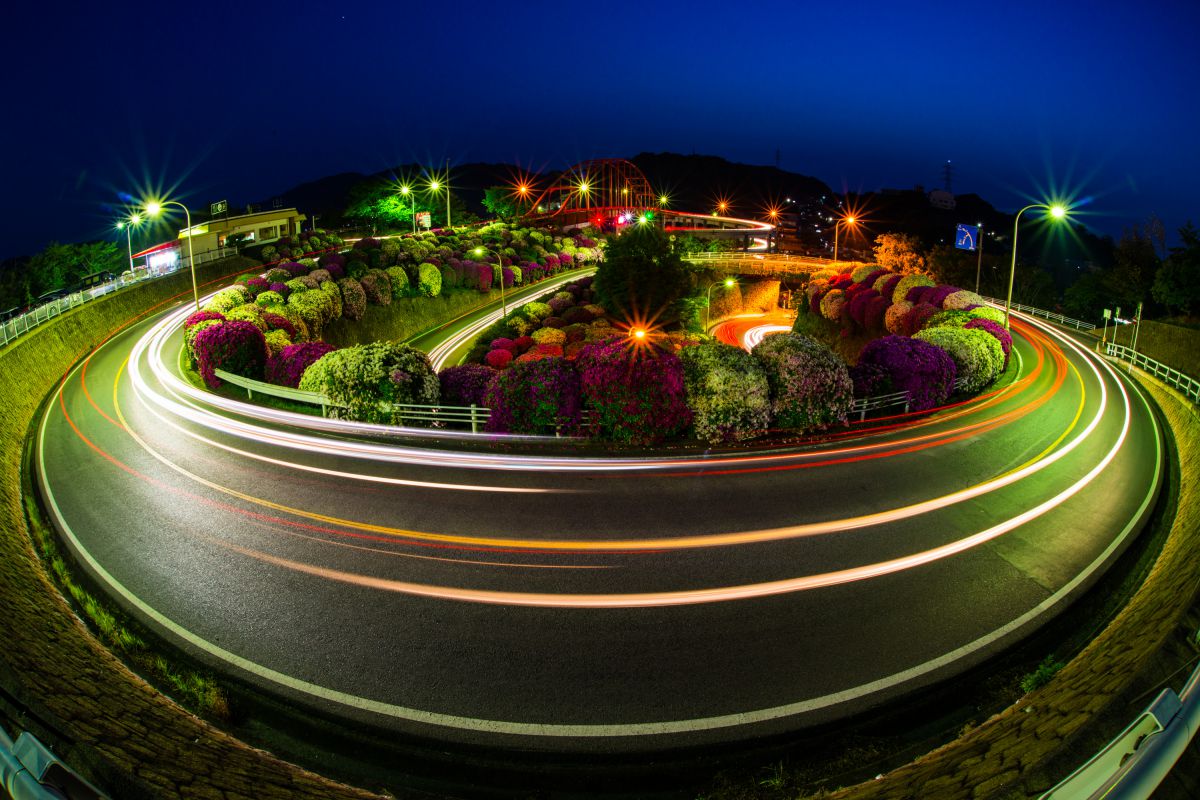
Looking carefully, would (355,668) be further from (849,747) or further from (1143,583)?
(1143,583)

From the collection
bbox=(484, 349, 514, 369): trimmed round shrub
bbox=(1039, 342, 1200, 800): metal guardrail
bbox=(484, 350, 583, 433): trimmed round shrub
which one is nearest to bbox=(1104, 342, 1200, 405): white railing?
bbox=(484, 350, 583, 433): trimmed round shrub

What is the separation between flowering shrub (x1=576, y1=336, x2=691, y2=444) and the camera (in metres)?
18.0

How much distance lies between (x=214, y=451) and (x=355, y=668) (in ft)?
35.5

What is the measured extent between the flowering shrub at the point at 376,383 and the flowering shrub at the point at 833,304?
33.5 meters

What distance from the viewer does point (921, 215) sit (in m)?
130

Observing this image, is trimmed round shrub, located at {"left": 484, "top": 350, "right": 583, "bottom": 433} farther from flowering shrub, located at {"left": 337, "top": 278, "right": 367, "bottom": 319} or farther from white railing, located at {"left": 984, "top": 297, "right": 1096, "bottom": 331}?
white railing, located at {"left": 984, "top": 297, "right": 1096, "bottom": 331}

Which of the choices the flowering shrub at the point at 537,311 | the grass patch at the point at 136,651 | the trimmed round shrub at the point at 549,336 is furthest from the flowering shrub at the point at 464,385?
the flowering shrub at the point at 537,311

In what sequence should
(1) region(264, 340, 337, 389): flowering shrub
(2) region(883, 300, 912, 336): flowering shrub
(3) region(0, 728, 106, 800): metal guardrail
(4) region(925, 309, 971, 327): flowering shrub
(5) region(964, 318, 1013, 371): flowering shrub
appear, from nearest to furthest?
(3) region(0, 728, 106, 800): metal guardrail < (1) region(264, 340, 337, 389): flowering shrub < (5) region(964, 318, 1013, 371): flowering shrub < (4) region(925, 309, 971, 327): flowering shrub < (2) region(883, 300, 912, 336): flowering shrub

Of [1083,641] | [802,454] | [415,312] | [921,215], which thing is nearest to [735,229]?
[921,215]

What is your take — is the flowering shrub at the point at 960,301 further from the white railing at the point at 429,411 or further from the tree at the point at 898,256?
the white railing at the point at 429,411

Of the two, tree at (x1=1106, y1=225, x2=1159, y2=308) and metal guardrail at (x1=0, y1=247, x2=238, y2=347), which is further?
tree at (x1=1106, y1=225, x2=1159, y2=308)

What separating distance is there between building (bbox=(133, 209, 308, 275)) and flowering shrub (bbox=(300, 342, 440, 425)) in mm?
24566

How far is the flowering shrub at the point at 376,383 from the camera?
65.4ft

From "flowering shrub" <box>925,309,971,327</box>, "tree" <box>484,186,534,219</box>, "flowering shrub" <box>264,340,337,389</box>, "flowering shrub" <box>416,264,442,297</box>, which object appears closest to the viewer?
"flowering shrub" <box>264,340,337,389</box>
